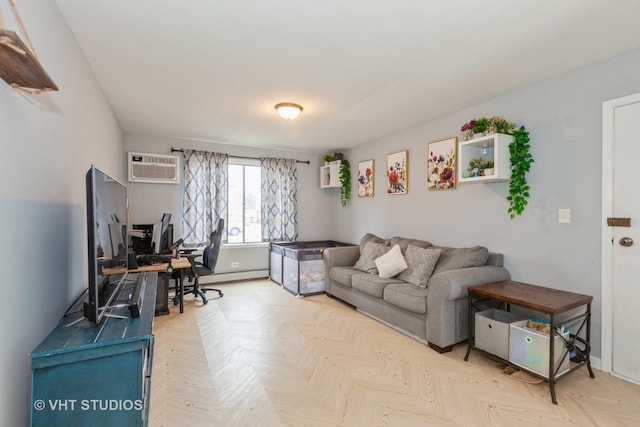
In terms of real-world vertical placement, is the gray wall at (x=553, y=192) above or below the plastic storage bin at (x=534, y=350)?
above

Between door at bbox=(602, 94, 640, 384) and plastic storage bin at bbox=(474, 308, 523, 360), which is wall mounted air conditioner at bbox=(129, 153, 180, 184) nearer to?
plastic storage bin at bbox=(474, 308, 523, 360)

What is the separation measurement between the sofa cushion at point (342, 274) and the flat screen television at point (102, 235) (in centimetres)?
252

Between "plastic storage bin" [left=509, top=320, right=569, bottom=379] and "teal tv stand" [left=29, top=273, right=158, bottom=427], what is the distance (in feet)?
8.25

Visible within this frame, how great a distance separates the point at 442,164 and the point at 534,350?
2186 mm

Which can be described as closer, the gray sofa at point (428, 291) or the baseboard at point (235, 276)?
the gray sofa at point (428, 291)

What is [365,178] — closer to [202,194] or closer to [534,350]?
[202,194]

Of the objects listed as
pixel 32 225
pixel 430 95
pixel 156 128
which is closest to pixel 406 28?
pixel 430 95

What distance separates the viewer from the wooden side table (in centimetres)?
212

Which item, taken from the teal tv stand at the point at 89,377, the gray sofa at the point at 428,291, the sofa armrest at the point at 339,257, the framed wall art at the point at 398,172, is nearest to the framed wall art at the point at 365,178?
the framed wall art at the point at 398,172

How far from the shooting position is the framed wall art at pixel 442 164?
3602mm

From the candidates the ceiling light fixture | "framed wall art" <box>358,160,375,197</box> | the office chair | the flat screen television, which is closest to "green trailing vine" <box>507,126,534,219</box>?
the ceiling light fixture

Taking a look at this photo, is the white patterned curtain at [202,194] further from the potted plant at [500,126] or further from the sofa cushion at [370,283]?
the potted plant at [500,126]

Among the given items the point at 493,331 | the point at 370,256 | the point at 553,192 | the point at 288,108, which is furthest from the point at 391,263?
the point at 288,108

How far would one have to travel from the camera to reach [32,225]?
1.33 metres
